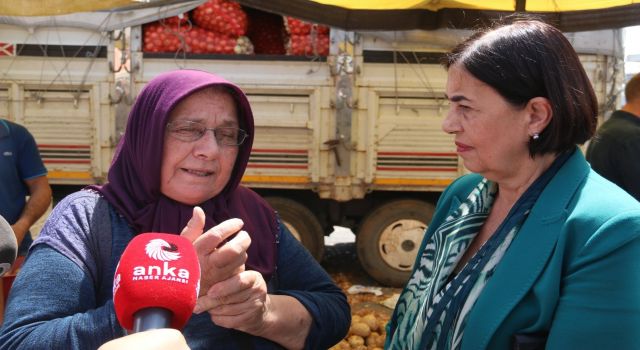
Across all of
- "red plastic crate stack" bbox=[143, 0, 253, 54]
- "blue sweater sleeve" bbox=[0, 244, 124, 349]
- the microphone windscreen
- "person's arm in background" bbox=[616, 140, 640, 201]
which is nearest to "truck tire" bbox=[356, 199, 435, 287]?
"red plastic crate stack" bbox=[143, 0, 253, 54]

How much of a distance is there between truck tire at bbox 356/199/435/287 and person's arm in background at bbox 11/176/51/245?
328 centimetres

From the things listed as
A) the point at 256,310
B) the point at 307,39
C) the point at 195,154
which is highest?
the point at 307,39

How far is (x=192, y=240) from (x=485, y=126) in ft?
2.85

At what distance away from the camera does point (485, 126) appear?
164 centimetres

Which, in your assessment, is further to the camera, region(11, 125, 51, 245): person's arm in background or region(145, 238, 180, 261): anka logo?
region(11, 125, 51, 245): person's arm in background

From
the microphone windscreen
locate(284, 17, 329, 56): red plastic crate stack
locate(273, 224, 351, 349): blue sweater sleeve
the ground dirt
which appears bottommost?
the ground dirt

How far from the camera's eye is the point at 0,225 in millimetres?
1316

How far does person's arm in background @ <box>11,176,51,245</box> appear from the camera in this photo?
3571 mm

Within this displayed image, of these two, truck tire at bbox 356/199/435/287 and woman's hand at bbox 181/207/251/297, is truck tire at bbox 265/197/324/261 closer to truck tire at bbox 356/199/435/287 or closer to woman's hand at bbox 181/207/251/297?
truck tire at bbox 356/199/435/287

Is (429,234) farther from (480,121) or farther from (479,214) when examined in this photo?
(480,121)

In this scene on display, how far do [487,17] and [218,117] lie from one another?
9.85 ft

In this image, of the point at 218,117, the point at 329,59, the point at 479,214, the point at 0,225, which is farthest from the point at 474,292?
the point at 329,59

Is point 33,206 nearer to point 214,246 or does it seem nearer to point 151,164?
point 151,164

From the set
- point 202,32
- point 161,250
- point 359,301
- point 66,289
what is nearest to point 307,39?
point 202,32
